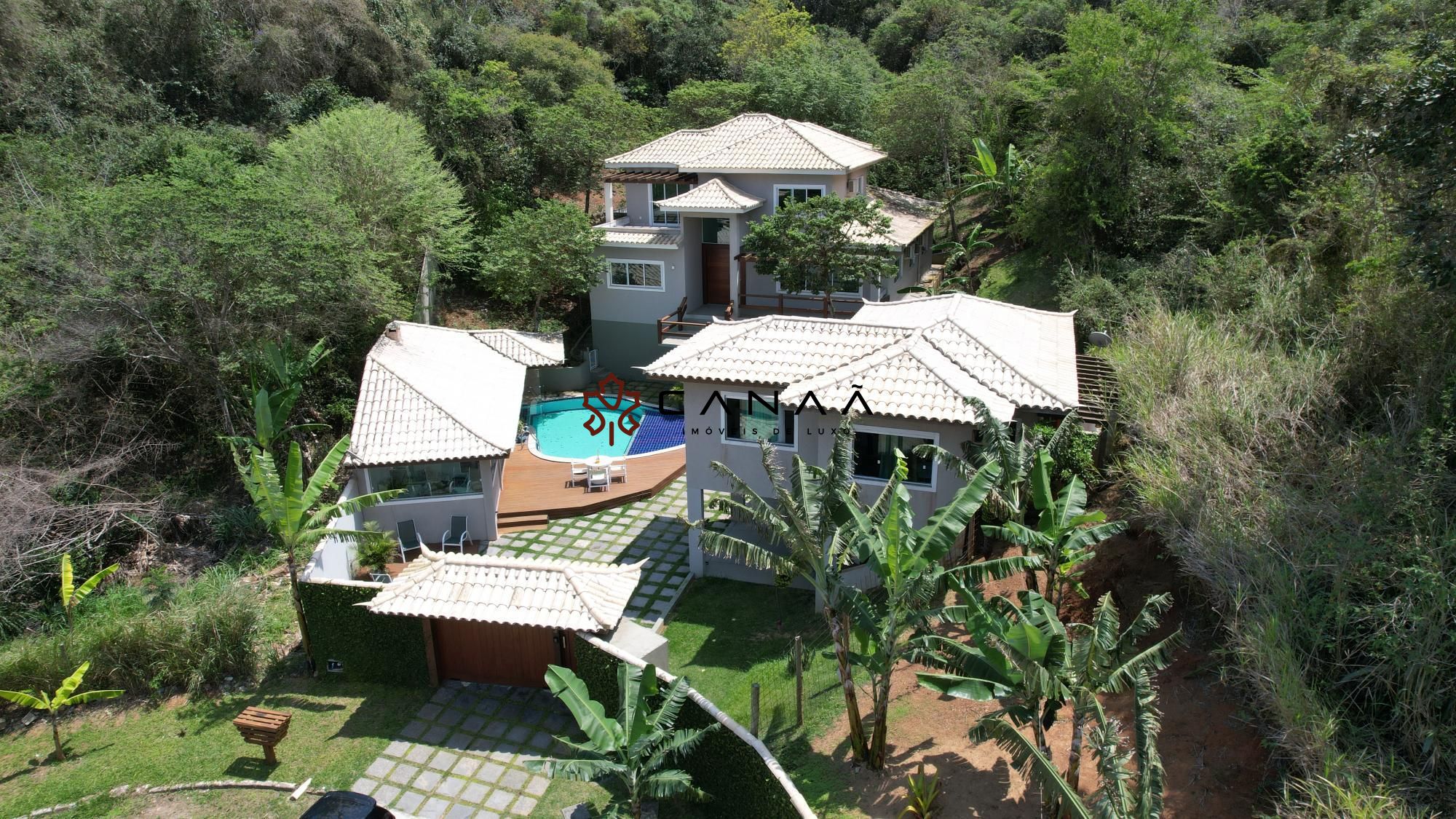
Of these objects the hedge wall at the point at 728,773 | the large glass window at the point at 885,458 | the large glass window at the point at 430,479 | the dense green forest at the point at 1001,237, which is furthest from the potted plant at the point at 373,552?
the large glass window at the point at 885,458

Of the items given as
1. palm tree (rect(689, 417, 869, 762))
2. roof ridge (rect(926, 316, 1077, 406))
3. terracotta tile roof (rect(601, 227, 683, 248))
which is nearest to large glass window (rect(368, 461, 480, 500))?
palm tree (rect(689, 417, 869, 762))

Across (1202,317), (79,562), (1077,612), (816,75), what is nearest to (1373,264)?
(1202,317)

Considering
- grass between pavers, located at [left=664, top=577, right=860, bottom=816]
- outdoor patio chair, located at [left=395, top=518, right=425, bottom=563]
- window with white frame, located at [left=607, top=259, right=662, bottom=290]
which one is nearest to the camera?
grass between pavers, located at [left=664, top=577, right=860, bottom=816]

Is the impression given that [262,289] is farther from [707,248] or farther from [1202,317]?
[1202,317]

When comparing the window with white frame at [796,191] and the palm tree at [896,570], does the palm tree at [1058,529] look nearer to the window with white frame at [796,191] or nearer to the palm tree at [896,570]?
the palm tree at [896,570]

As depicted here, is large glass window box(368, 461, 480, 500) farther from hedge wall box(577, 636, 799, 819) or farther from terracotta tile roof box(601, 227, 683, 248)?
terracotta tile roof box(601, 227, 683, 248)

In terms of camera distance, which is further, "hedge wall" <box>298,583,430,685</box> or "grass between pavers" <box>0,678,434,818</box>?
"hedge wall" <box>298,583,430,685</box>

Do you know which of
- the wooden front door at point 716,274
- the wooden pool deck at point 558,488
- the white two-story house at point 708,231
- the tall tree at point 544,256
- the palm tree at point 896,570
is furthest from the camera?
the wooden front door at point 716,274
